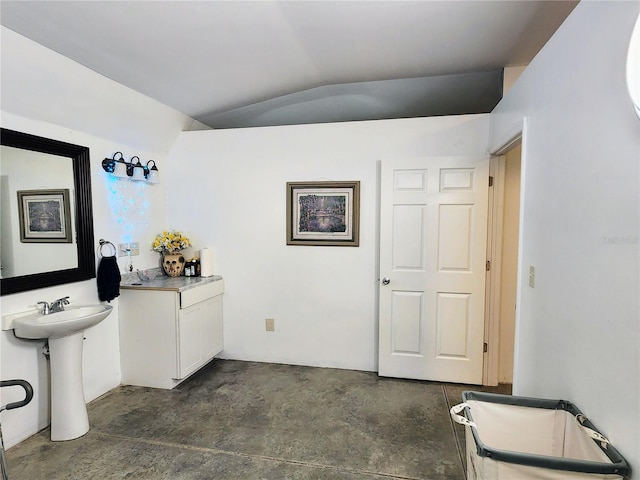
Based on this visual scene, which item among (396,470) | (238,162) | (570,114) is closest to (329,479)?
(396,470)

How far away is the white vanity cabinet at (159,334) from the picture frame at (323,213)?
109cm

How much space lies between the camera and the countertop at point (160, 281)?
2990 mm

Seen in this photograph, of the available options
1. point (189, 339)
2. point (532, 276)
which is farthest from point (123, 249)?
point (532, 276)

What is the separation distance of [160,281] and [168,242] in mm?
418

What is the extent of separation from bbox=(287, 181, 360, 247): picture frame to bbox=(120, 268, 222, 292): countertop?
3.03 ft

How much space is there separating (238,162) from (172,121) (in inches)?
28.5

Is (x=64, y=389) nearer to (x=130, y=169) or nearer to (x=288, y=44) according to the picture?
(x=130, y=169)

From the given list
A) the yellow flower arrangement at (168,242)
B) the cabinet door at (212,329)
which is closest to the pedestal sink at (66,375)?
the cabinet door at (212,329)

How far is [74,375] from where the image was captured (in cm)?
236

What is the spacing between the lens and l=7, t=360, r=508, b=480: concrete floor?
2.06 metres

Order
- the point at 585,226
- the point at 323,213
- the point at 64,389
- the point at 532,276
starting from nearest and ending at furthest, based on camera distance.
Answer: the point at 585,226, the point at 532,276, the point at 64,389, the point at 323,213

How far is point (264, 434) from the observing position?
2408 mm

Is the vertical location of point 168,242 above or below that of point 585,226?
below

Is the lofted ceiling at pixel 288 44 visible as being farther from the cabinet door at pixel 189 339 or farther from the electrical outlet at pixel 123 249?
the cabinet door at pixel 189 339
